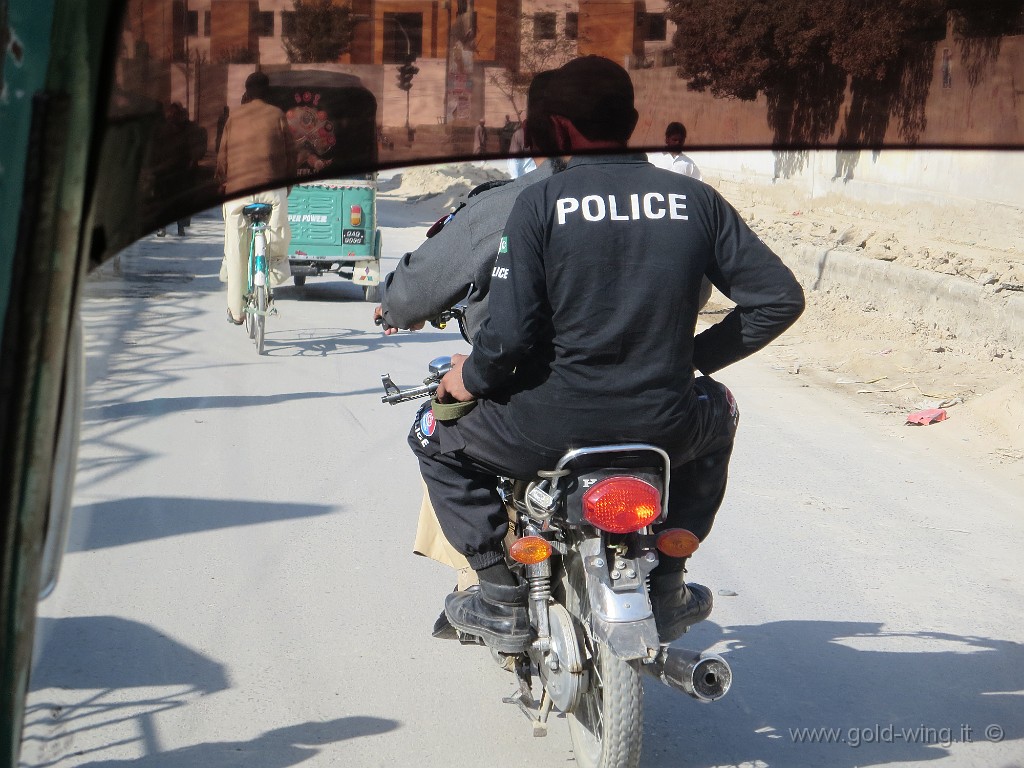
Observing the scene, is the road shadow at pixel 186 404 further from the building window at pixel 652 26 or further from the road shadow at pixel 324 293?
the building window at pixel 652 26

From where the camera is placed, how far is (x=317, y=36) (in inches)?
48.3

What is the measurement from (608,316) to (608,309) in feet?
0.06

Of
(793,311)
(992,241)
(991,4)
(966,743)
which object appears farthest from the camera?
(992,241)

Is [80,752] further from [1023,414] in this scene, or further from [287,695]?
[1023,414]

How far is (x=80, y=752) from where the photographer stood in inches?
132

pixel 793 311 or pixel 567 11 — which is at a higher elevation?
pixel 567 11

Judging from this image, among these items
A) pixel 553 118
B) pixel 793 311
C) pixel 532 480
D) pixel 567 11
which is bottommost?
pixel 532 480

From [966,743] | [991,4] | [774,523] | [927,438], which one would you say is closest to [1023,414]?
[927,438]

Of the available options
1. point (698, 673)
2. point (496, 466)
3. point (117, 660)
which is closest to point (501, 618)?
point (496, 466)

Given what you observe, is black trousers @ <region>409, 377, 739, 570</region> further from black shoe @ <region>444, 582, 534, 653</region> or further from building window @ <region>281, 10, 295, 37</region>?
building window @ <region>281, 10, 295, 37</region>

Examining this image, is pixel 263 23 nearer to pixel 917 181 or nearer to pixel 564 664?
pixel 564 664

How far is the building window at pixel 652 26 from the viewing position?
1210mm

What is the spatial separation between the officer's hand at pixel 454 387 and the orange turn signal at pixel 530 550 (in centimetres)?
41

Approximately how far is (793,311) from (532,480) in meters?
0.83
